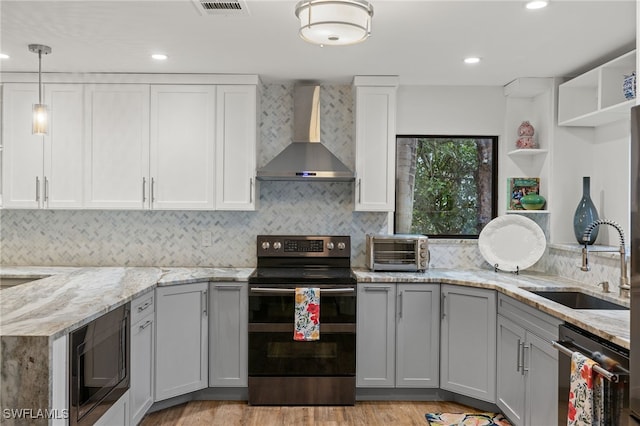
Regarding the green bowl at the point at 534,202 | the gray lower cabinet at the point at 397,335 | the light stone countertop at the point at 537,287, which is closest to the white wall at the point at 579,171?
the green bowl at the point at 534,202

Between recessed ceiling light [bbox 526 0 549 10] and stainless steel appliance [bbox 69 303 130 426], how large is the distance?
257 centimetres

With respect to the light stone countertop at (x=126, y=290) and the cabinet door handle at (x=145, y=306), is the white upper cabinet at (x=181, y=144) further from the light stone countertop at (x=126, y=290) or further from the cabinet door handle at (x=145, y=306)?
the cabinet door handle at (x=145, y=306)

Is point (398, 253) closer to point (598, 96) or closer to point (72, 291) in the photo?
point (598, 96)

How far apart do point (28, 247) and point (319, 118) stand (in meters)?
2.66

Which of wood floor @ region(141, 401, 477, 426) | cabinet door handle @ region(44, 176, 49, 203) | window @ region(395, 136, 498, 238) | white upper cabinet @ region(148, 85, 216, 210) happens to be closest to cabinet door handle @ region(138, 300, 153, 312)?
wood floor @ region(141, 401, 477, 426)

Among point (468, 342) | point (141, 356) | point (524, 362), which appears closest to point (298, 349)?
point (141, 356)

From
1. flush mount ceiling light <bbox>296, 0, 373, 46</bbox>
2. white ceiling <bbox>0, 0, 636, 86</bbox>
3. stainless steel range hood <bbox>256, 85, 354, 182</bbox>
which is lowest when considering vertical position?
stainless steel range hood <bbox>256, 85, 354, 182</bbox>

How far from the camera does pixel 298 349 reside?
3.47m

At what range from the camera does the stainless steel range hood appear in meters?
3.79

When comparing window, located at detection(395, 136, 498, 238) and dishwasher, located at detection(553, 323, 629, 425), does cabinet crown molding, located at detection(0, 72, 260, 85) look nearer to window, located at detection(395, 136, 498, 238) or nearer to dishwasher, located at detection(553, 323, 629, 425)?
window, located at detection(395, 136, 498, 238)

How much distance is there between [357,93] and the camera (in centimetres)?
387

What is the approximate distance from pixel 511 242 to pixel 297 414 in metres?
2.07

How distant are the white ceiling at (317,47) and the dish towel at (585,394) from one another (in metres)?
1.72

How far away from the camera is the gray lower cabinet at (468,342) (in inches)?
130
